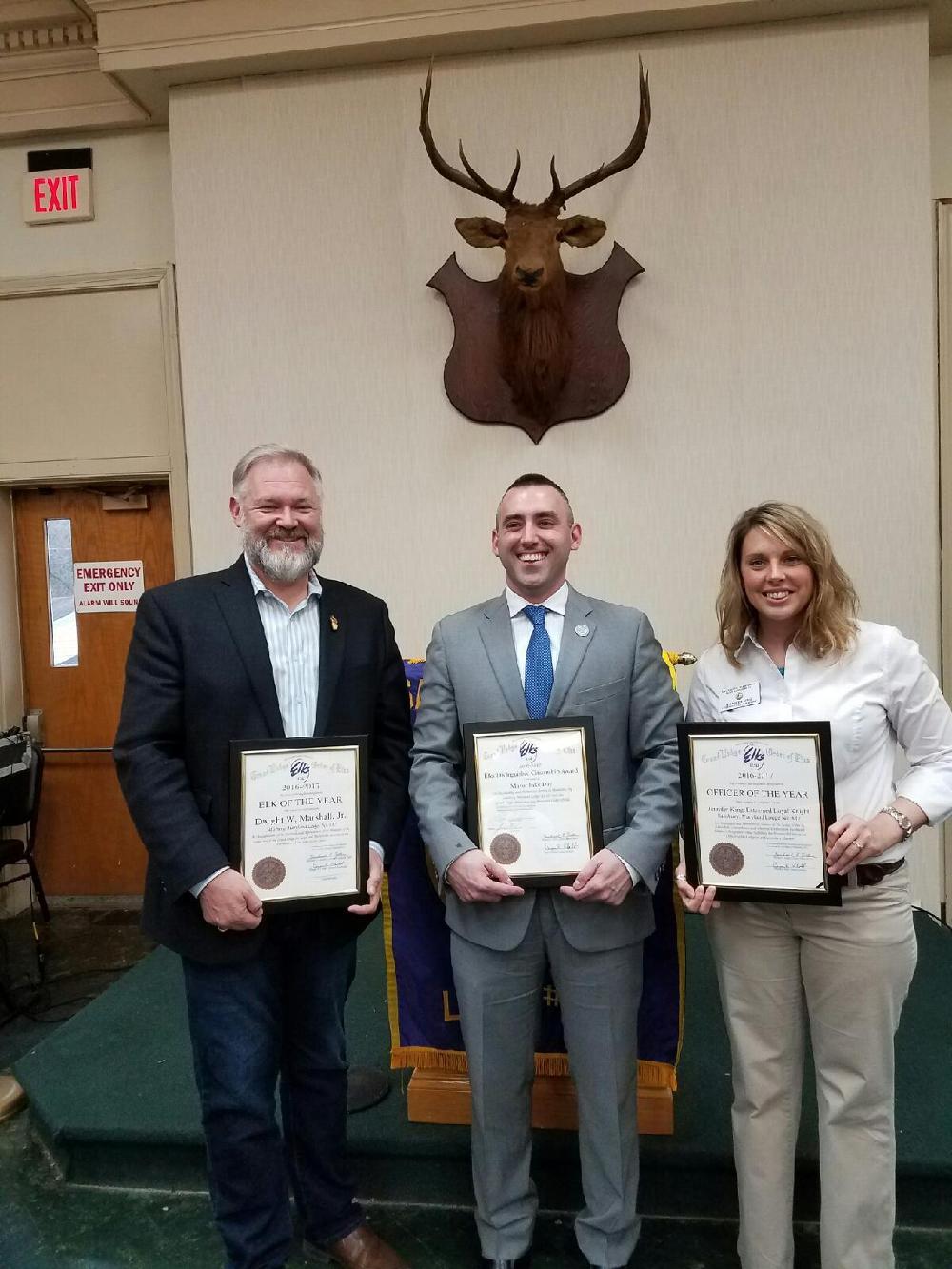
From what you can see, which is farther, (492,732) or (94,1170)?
(94,1170)

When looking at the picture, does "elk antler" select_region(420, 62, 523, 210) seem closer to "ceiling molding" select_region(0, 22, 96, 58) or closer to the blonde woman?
"ceiling molding" select_region(0, 22, 96, 58)

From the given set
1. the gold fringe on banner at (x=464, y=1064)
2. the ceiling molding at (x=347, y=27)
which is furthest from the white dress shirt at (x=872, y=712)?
the ceiling molding at (x=347, y=27)

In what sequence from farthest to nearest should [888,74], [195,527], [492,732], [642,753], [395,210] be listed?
[195,527], [395,210], [888,74], [642,753], [492,732]

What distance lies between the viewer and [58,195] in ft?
12.9

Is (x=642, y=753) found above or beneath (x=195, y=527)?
beneath

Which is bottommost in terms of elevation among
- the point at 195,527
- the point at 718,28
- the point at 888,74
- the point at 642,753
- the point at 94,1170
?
the point at 94,1170

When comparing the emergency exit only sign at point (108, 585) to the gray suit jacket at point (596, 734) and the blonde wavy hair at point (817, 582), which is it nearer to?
the gray suit jacket at point (596, 734)

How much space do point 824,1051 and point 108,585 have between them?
147 inches

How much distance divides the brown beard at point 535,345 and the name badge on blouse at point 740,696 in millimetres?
2014

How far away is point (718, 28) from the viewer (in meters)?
3.30

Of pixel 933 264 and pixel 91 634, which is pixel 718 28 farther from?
pixel 91 634

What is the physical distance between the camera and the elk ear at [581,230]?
300cm

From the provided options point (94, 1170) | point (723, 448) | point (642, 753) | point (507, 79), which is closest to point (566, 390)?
point (723, 448)

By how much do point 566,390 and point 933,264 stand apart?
5.21ft
